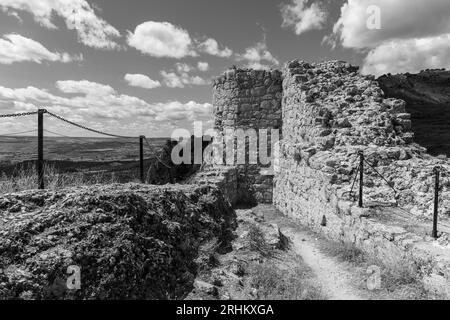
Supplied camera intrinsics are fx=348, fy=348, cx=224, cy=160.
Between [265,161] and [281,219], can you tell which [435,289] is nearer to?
[281,219]

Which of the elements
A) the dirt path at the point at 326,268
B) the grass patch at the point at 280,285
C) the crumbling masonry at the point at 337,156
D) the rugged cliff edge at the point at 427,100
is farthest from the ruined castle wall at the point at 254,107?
the rugged cliff edge at the point at 427,100

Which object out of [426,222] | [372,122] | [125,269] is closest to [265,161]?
[372,122]

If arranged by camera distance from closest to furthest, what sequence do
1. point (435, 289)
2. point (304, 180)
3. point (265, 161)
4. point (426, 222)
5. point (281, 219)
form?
point (435, 289)
point (426, 222)
point (304, 180)
point (281, 219)
point (265, 161)

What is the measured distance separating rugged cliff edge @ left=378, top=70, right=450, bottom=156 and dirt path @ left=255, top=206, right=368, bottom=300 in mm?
18462

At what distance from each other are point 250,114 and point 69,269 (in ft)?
38.1

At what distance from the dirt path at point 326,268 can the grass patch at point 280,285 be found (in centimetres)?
31

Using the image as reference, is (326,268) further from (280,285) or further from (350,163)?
(350,163)

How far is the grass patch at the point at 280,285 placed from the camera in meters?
5.02

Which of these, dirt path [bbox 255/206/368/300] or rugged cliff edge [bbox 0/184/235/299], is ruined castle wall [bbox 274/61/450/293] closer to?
dirt path [bbox 255/206/368/300]

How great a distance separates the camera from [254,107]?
14.8 metres

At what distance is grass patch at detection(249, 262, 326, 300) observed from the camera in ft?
16.5

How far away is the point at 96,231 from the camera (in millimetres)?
4488

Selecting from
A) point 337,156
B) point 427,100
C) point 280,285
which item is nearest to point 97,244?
point 280,285

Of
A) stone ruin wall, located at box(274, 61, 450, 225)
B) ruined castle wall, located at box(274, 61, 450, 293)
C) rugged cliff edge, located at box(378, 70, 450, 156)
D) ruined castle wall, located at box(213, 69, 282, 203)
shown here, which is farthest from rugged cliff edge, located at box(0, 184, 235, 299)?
rugged cliff edge, located at box(378, 70, 450, 156)
